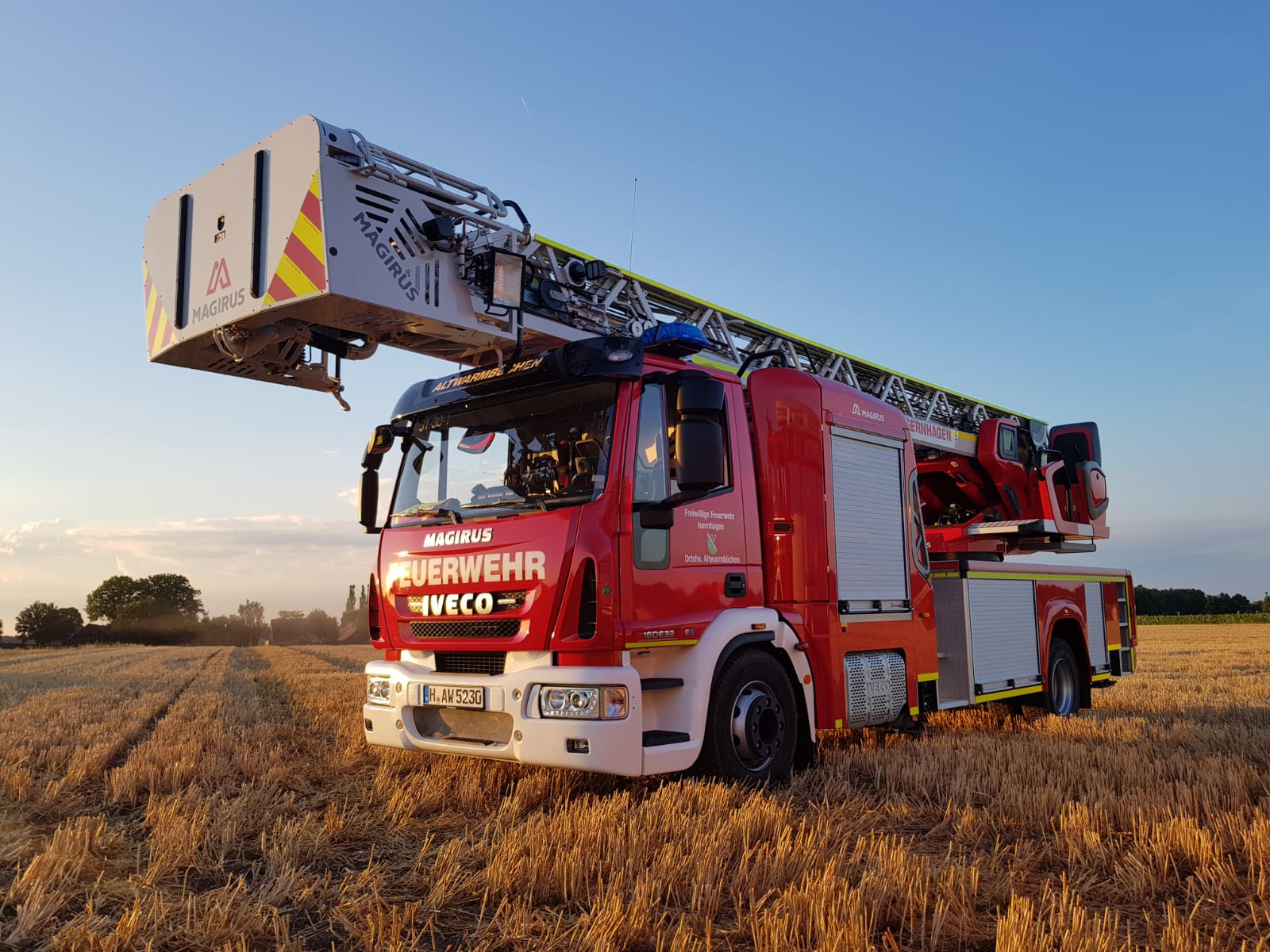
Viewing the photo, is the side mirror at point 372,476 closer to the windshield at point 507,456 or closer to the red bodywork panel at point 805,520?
the windshield at point 507,456

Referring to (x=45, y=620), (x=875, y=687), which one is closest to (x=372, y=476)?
(x=875, y=687)

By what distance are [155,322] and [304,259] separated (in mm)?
1658

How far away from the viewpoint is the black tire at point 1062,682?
31.6 feet

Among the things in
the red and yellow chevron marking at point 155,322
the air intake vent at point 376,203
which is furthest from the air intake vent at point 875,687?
the red and yellow chevron marking at point 155,322

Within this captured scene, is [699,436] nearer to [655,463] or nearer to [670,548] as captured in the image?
[655,463]

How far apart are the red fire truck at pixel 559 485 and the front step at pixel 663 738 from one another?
0.07 ft

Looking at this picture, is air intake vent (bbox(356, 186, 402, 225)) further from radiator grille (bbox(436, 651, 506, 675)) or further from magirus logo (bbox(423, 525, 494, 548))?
radiator grille (bbox(436, 651, 506, 675))

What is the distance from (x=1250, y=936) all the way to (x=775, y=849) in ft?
5.68

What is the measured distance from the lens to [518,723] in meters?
5.29

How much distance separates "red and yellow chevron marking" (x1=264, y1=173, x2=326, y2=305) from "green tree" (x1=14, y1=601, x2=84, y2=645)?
82.3m

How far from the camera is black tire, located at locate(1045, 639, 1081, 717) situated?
31.6ft

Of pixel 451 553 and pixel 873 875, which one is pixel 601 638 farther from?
pixel 873 875

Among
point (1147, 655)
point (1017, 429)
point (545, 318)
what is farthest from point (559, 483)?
point (1147, 655)

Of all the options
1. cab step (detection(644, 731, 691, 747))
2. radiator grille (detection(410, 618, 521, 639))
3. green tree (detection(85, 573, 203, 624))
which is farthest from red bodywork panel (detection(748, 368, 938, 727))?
green tree (detection(85, 573, 203, 624))
